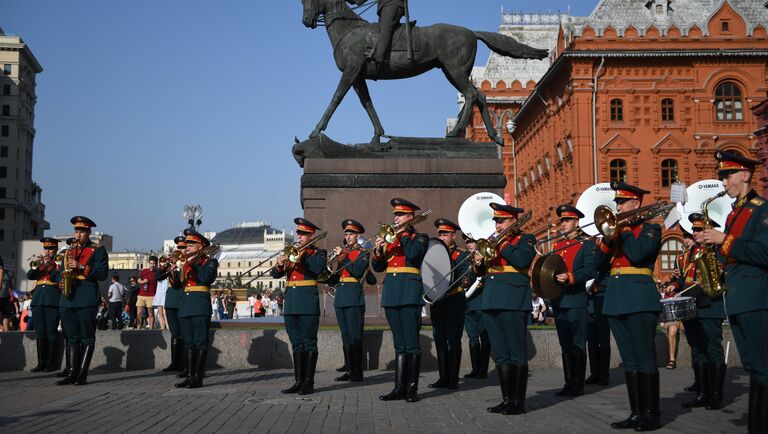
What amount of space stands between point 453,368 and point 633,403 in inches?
157

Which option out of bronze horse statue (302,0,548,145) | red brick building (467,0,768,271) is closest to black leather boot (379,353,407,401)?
bronze horse statue (302,0,548,145)

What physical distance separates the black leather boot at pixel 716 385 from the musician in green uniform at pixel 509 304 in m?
2.27

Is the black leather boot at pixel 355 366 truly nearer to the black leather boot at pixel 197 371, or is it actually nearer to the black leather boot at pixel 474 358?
the black leather boot at pixel 474 358

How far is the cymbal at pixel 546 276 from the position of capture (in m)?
10.4

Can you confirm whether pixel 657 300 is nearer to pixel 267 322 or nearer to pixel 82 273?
pixel 82 273

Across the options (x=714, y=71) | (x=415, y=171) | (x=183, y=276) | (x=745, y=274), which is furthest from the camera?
(x=714, y=71)

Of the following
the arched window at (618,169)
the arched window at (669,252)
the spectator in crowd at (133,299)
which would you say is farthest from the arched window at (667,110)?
the spectator in crowd at (133,299)

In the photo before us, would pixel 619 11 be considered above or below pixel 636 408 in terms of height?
above

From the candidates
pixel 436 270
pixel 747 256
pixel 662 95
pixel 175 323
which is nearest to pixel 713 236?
pixel 747 256

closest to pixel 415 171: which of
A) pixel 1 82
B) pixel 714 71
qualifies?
pixel 714 71

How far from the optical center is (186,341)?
1250 cm

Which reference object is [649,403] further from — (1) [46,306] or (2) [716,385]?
(1) [46,306]

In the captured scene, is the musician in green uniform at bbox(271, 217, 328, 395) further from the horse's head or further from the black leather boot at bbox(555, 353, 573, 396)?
the horse's head

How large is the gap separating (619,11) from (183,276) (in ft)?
169
